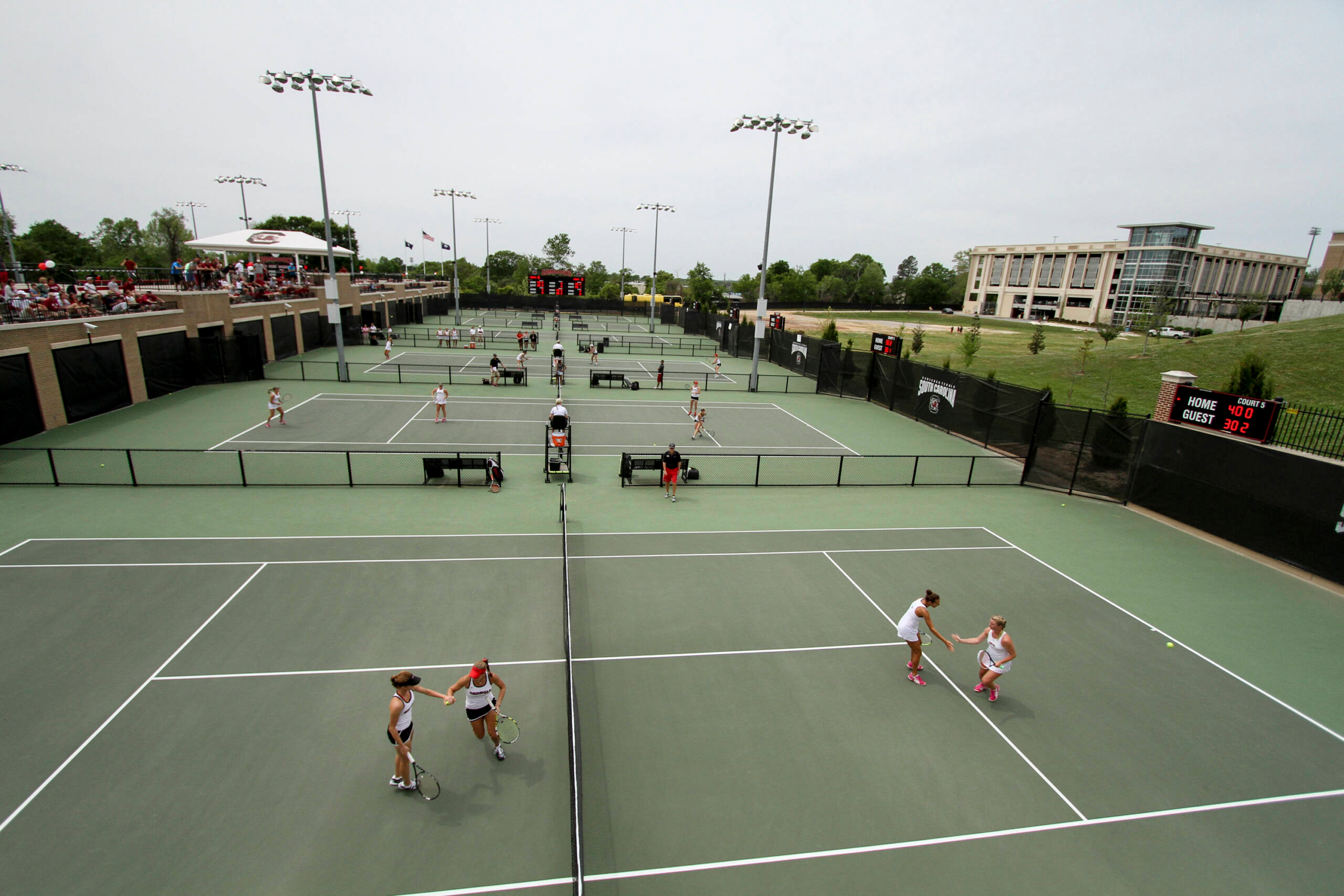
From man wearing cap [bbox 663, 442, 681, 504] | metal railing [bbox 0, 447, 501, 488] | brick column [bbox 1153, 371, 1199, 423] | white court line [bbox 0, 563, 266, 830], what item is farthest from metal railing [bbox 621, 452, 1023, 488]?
white court line [bbox 0, 563, 266, 830]

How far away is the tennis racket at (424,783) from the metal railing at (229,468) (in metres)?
9.93

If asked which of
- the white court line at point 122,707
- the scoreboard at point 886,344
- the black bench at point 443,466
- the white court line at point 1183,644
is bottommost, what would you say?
the white court line at point 122,707

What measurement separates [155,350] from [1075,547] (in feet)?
108

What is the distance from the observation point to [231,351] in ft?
96.9

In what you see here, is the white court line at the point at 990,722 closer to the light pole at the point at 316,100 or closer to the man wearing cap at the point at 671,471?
the man wearing cap at the point at 671,471

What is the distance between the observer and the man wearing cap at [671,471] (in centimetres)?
1596

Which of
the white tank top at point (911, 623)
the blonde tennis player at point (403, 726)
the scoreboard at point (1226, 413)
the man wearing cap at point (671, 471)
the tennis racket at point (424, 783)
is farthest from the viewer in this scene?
the man wearing cap at point (671, 471)

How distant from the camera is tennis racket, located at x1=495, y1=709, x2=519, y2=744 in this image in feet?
24.5

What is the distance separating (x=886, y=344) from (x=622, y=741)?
87.2 ft

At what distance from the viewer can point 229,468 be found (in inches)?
645

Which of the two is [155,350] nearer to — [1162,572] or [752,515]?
[752,515]

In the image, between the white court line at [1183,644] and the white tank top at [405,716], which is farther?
the white court line at [1183,644]

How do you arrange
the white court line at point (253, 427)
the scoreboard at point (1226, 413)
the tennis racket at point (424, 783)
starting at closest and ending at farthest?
the tennis racket at point (424, 783) → the scoreboard at point (1226, 413) → the white court line at point (253, 427)

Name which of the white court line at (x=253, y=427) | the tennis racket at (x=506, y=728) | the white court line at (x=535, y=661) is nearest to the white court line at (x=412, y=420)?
the white court line at (x=253, y=427)
